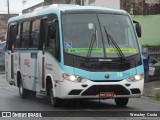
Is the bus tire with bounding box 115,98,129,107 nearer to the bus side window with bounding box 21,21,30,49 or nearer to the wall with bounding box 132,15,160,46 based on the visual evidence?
the bus side window with bounding box 21,21,30,49

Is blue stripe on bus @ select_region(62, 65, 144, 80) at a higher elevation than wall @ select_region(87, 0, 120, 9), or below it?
below

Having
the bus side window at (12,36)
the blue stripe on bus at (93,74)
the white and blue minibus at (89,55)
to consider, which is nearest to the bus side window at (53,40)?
the white and blue minibus at (89,55)

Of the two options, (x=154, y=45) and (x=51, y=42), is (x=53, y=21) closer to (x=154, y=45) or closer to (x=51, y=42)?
(x=51, y=42)

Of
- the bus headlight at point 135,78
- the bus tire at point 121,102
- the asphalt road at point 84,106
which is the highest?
the bus headlight at point 135,78

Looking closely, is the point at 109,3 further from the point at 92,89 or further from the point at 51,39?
the point at 92,89

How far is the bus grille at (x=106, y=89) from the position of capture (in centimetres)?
1356

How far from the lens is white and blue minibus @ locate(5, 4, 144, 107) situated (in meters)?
13.6

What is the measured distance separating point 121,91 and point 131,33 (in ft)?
6.09

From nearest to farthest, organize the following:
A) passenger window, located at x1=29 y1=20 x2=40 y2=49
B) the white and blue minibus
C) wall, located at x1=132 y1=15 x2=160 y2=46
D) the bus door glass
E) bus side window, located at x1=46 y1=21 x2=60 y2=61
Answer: the white and blue minibus, bus side window, located at x1=46 y1=21 x2=60 y2=61, passenger window, located at x1=29 y1=20 x2=40 y2=49, the bus door glass, wall, located at x1=132 y1=15 x2=160 y2=46

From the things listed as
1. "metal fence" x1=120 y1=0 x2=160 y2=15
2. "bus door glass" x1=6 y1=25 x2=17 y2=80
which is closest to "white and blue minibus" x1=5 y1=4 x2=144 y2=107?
"bus door glass" x1=6 y1=25 x2=17 y2=80

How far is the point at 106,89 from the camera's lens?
13672 mm

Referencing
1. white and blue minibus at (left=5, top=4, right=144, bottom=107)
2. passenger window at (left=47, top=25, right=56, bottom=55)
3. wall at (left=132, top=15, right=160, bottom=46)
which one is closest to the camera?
white and blue minibus at (left=5, top=4, right=144, bottom=107)

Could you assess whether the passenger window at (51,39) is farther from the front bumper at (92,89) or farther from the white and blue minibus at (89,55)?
the front bumper at (92,89)

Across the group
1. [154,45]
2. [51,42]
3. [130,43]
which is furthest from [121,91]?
[154,45]
